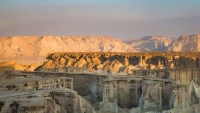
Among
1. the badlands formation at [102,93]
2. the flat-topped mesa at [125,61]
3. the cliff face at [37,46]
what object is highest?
the cliff face at [37,46]

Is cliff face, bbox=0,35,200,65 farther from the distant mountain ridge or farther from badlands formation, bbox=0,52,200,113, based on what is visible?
badlands formation, bbox=0,52,200,113

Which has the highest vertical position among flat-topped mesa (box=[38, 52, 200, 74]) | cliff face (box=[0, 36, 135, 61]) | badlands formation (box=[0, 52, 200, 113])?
cliff face (box=[0, 36, 135, 61])

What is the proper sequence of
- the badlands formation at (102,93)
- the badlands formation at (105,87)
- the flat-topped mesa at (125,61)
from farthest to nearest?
1. the flat-topped mesa at (125,61)
2. the badlands formation at (105,87)
3. the badlands formation at (102,93)

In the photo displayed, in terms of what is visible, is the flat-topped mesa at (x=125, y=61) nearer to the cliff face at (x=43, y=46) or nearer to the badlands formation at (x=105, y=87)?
the badlands formation at (x=105, y=87)

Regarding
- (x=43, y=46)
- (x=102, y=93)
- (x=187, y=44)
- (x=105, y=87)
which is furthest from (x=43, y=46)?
(x=105, y=87)

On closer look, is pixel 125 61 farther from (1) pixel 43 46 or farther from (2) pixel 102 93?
(1) pixel 43 46

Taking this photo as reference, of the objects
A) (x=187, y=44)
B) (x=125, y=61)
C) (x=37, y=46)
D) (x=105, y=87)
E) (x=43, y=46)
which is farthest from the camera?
(x=187, y=44)

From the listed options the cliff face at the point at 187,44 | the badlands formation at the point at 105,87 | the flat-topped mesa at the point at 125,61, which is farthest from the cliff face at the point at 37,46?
the badlands formation at the point at 105,87

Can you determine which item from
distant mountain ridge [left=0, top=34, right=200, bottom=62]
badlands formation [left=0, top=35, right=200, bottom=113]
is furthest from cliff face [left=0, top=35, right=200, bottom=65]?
badlands formation [left=0, top=35, right=200, bottom=113]
